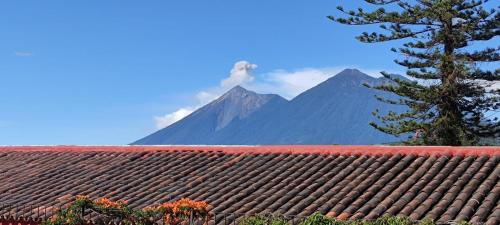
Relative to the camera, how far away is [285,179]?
39.3 feet

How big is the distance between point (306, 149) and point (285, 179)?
170 centimetres

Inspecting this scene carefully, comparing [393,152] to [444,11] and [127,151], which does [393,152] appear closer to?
[127,151]

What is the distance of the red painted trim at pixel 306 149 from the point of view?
39.1 feet

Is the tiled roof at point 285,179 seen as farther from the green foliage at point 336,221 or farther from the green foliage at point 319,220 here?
the green foliage at point 319,220

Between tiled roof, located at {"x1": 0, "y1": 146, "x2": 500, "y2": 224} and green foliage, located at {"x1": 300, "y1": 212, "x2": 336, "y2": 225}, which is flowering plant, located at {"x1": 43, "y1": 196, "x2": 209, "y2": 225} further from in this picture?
green foliage, located at {"x1": 300, "y1": 212, "x2": 336, "y2": 225}

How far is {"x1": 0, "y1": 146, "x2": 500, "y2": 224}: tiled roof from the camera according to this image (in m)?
10.1

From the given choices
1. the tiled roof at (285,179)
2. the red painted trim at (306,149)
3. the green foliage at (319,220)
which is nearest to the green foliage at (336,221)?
the green foliage at (319,220)

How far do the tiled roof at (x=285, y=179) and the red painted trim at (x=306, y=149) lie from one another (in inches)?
0.9

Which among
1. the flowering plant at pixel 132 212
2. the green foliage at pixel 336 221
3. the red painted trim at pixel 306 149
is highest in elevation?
the red painted trim at pixel 306 149

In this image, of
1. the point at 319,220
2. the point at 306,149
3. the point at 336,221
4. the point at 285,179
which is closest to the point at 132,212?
the point at 285,179

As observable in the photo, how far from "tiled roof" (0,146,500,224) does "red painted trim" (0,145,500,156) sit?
0.02 metres

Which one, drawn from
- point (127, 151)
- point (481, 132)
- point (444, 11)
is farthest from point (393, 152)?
point (481, 132)

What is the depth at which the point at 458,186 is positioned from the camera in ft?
33.9

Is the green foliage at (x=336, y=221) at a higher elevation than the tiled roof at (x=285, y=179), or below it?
below
